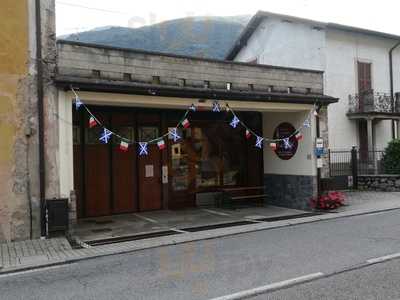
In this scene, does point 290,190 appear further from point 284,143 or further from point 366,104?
point 366,104

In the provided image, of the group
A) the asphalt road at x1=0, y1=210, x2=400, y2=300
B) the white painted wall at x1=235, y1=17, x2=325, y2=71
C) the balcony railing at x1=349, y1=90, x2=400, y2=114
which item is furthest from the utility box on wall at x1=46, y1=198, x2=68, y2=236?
the balcony railing at x1=349, y1=90, x2=400, y2=114

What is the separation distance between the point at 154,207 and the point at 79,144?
121 inches

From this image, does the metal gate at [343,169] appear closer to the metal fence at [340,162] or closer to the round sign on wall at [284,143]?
the metal fence at [340,162]

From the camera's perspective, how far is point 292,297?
5301 millimetres

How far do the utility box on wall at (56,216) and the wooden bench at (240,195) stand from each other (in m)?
6.39

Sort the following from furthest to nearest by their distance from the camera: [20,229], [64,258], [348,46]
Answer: [348,46] < [20,229] < [64,258]

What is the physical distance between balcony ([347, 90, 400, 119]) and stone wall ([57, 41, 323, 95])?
8.62 m

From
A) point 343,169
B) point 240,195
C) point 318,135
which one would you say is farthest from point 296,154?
point 343,169

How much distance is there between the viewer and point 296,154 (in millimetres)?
14641

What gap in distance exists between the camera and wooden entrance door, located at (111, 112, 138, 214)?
1367 centimetres

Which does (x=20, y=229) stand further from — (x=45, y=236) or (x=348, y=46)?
(x=348, y=46)

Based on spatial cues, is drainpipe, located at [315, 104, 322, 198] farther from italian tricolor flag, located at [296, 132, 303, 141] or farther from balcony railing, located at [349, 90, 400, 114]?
balcony railing, located at [349, 90, 400, 114]

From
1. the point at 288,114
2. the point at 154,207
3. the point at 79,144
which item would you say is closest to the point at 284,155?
the point at 288,114

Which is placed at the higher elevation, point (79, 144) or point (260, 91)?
point (260, 91)
